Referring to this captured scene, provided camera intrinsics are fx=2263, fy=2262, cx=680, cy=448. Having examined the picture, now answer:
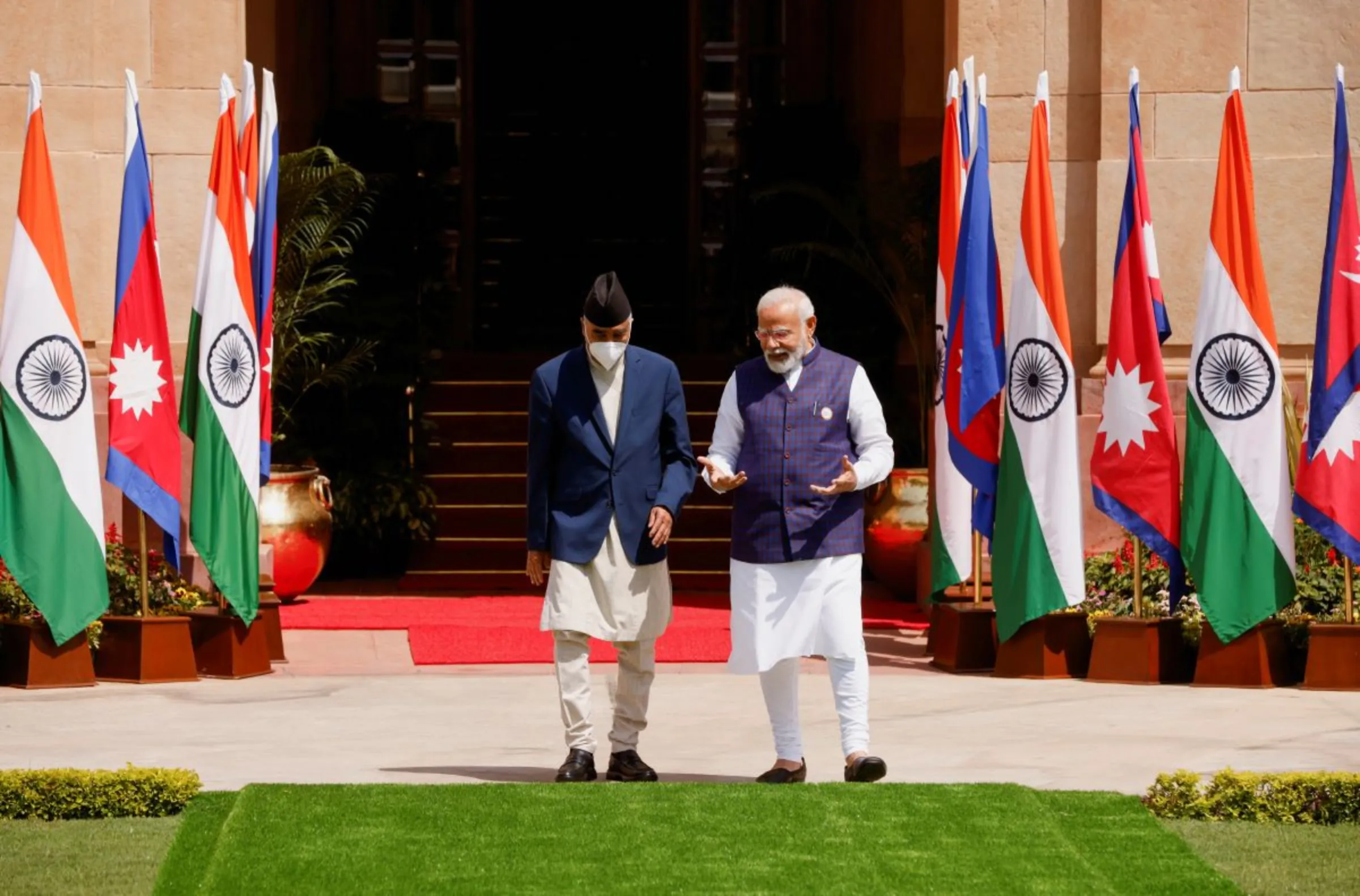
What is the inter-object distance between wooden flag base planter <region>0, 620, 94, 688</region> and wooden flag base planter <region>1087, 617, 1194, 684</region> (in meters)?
5.08

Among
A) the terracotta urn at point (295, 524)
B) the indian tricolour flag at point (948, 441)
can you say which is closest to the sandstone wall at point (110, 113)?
the terracotta urn at point (295, 524)

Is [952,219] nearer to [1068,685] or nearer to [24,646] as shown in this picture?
[1068,685]

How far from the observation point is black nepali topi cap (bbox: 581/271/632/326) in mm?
8594

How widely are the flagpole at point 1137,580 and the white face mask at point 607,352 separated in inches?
156

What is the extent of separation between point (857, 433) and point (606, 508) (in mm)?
990

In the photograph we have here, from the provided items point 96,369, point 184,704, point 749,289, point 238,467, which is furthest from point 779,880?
point 749,289

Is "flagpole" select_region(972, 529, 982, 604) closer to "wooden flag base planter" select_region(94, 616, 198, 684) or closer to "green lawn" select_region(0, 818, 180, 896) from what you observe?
"wooden flag base planter" select_region(94, 616, 198, 684)

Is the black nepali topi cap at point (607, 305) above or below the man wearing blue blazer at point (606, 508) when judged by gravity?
above

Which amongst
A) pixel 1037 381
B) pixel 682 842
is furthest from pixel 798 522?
pixel 1037 381

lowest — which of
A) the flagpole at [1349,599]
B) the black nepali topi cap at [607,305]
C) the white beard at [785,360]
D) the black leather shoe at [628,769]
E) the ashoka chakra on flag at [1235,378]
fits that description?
the black leather shoe at [628,769]

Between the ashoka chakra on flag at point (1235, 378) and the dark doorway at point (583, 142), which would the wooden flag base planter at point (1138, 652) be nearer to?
the ashoka chakra on flag at point (1235, 378)

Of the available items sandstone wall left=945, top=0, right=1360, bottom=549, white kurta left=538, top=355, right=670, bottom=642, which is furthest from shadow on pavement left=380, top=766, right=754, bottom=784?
sandstone wall left=945, top=0, right=1360, bottom=549

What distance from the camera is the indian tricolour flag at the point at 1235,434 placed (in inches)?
443

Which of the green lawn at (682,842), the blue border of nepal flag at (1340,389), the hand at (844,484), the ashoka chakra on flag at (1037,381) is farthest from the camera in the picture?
the ashoka chakra on flag at (1037,381)
